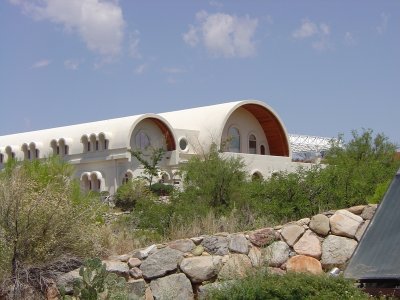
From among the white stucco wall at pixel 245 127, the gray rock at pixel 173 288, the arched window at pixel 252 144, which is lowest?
the gray rock at pixel 173 288

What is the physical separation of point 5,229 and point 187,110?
36859 mm

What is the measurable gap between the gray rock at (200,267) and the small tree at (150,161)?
2588 centimetres

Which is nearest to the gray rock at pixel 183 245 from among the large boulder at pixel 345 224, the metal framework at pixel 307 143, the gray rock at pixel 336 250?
the gray rock at pixel 336 250

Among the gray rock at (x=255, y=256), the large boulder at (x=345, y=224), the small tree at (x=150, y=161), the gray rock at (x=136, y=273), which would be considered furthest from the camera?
the small tree at (x=150, y=161)

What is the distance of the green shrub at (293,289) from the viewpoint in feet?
29.0

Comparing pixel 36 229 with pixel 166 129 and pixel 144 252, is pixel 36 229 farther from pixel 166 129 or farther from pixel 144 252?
pixel 166 129

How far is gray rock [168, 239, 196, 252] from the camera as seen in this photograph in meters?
14.6

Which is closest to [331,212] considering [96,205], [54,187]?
[96,205]

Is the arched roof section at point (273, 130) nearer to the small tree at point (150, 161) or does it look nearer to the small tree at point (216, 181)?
the small tree at point (150, 161)

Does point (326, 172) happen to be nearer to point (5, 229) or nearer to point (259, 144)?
point (5, 229)

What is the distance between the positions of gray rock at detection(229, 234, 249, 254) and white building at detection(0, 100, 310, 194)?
2685 cm

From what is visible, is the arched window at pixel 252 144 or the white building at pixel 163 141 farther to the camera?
the arched window at pixel 252 144

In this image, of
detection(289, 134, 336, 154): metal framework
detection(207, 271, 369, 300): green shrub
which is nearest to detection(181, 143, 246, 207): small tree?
detection(207, 271, 369, 300): green shrub

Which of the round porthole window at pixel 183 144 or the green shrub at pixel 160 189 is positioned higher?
the round porthole window at pixel 183 144
